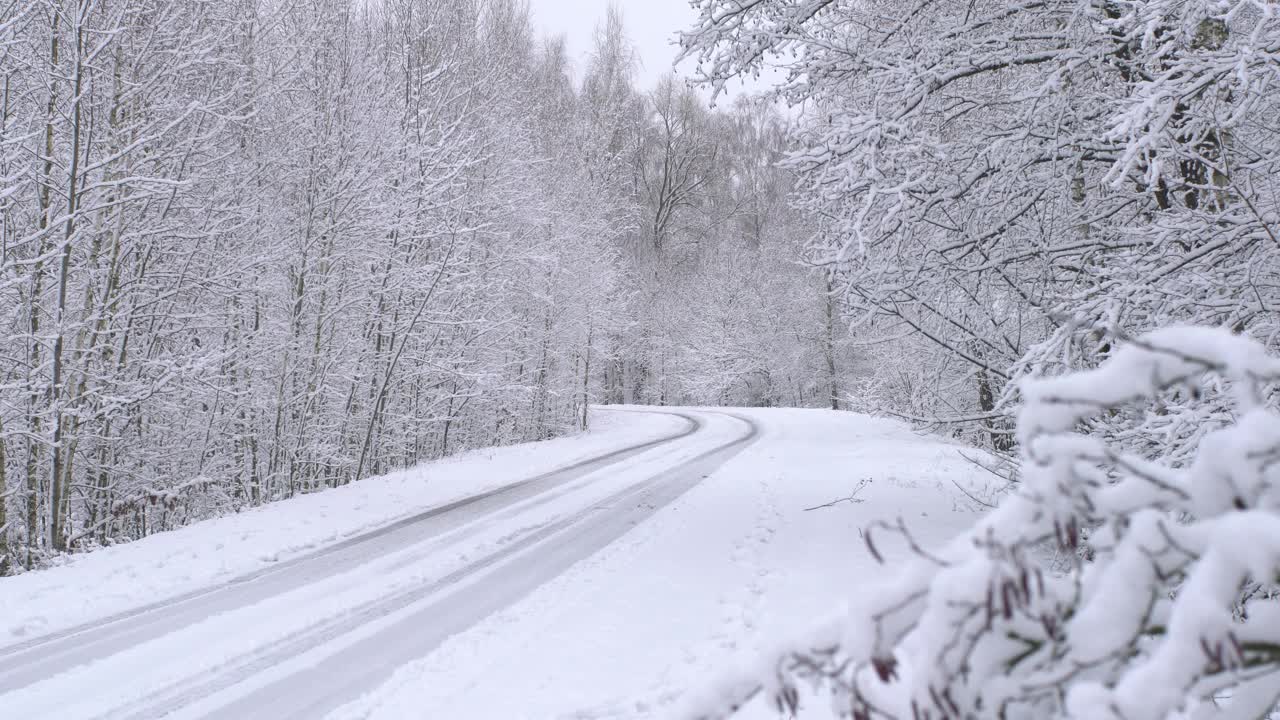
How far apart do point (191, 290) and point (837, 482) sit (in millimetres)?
10439

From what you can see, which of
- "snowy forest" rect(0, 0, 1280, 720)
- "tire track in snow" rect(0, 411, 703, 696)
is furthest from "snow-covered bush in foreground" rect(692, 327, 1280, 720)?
"tire track in snow" rect(0, 411, 703, 696)

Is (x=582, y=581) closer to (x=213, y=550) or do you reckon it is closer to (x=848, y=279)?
(x=848, y=279)

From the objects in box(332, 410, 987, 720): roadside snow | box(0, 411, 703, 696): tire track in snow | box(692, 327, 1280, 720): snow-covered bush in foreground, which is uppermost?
box(692, 327, 1280, 720): snow-covered bush in foreground

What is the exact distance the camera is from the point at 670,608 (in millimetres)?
5637

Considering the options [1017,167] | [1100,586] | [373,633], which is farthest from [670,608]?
[1100,586]

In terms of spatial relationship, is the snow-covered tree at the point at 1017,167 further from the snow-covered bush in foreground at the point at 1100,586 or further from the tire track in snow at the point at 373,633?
the tire track in snow at the point at 373,633

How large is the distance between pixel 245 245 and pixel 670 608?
9581 mm

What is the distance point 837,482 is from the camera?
36.4 feet

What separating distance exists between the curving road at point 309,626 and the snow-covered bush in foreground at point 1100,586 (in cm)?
401

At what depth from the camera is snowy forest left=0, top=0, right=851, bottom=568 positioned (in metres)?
8.55

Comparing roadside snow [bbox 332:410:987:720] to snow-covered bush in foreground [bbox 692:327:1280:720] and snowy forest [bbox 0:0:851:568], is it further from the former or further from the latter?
snowy forest [bbox 0:0:851:568]

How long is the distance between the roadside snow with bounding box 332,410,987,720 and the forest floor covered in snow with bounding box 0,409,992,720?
0.02 metres

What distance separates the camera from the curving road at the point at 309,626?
429cm

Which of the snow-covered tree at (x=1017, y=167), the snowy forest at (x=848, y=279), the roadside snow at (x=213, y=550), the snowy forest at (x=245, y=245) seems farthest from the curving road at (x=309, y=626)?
the snow-covered tree at (x=1017, y=167)
